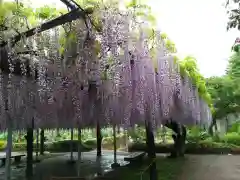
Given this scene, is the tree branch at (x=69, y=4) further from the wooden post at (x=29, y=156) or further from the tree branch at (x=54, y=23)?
the wooden post at (x=29, y=156)

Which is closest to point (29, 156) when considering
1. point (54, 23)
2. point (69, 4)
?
point (54, 23)

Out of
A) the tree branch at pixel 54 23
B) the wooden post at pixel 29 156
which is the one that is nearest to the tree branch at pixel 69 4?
the tree branch at pixel 54 23

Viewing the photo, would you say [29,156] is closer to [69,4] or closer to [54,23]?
[54,23]

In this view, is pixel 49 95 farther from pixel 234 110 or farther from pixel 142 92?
pixel 234 110

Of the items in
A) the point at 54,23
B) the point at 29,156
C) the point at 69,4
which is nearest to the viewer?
the point at 69,4

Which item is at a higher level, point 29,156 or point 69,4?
point 69,4

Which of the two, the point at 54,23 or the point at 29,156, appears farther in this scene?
the point at 29,156

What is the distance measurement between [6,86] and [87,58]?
4.20 feet

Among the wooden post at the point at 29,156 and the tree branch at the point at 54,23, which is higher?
the tree branch at the point at 54,23

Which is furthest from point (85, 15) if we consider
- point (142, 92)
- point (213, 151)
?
point (213, 151)

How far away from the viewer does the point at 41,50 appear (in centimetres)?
443

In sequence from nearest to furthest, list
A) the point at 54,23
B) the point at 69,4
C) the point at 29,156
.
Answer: the point at 69,4 → the point at 54,23 → the point at 29,156

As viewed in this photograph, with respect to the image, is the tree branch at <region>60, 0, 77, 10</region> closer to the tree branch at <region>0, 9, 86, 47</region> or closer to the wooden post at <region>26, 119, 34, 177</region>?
the tree branch at <region>0, 9, 86, 47</region>

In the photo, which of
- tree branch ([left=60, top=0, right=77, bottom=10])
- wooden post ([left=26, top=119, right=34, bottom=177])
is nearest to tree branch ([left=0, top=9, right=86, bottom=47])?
tree branch ([left=60, top=0, right=77, bottom=10])
